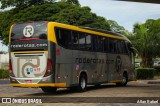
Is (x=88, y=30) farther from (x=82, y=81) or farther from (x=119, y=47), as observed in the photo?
(x=119, y=47)

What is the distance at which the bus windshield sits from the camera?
18742mm

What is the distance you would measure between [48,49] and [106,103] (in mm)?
4613

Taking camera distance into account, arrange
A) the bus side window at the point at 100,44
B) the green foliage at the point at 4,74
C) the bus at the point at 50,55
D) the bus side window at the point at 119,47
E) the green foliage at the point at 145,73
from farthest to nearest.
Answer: the green foliage at the point at 4,74
the green foliage at the point at 145,73
the bus side window at the point at 119,47
the bus side window at the point at 100,44
the bus at the point at 50,55

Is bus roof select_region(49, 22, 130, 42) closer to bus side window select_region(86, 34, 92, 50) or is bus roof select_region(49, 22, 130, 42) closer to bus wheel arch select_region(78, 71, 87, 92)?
bus side window select_region(86, 34, 92, 50)

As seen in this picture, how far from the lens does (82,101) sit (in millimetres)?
15844

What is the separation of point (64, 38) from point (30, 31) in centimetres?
162

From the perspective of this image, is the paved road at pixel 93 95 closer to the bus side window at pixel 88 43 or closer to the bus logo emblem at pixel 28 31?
the bus side window at pixel 88 43

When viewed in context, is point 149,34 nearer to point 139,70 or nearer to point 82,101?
point 139,70

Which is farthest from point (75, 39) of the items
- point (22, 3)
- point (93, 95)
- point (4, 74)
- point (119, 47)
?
point (22, 3)

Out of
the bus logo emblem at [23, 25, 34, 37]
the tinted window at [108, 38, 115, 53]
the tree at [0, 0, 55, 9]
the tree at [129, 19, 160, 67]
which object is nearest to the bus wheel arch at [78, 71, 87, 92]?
the tinted window at [108, 38, 115, 53]

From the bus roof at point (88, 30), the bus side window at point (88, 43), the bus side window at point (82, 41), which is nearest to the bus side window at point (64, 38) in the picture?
the bus roof at point (88, 30)

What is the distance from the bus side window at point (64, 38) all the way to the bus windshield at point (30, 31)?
2.31 ft

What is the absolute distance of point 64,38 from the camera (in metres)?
19.3

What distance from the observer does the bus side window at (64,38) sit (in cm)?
1900
